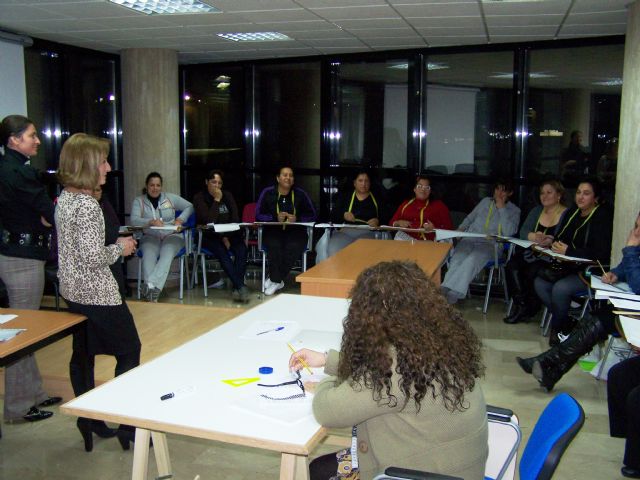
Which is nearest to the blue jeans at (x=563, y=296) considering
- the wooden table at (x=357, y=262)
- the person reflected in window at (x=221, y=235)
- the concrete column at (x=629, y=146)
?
the concrete column at (x=629, y=146)

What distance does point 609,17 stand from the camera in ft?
18.7

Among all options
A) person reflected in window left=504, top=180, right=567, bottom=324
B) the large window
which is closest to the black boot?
person reflected in window left=504, top=180, right=567, bottom=324

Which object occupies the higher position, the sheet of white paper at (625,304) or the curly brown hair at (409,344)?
the curly brown hair at (409,344)

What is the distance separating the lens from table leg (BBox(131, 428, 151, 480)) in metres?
2.27

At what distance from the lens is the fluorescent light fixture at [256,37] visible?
685 cm

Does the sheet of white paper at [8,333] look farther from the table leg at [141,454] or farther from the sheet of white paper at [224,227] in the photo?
the sheet of white paper at [224,227]

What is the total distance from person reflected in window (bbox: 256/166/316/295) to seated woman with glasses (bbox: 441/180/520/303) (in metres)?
1.63

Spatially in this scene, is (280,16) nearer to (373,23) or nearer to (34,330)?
(373,23)

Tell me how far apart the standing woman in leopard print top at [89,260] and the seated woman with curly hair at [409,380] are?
62.8 inches

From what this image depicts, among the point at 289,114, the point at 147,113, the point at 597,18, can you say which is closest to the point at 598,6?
the point at 597,18

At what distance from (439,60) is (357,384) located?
20.7 ft

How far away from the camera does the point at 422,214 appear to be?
23.4 feet

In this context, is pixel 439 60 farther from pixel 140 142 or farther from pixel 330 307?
pixel 330 307

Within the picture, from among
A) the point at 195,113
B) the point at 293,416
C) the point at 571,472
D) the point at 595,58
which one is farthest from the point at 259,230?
the point at 293,416
